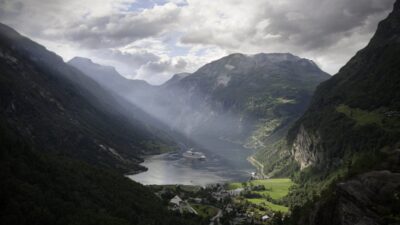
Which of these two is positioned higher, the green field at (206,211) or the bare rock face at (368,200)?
the bare rock face at (368,200)

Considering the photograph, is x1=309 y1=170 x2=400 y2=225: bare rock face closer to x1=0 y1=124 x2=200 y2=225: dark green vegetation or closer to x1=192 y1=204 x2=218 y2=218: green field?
x1=0 y1=124 x2=200 y2=225: dark green vegetation

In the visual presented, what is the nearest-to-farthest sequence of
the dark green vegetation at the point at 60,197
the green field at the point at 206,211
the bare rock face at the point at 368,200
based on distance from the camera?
the bare rock face at the point at 368,200 < the dark green vegetation at the point at 60,197 < the green field at the point at 206,211

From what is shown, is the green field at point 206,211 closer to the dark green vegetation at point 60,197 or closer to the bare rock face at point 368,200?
the dark green vegetation at point 60,197

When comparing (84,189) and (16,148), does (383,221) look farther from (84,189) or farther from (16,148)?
(16,148)

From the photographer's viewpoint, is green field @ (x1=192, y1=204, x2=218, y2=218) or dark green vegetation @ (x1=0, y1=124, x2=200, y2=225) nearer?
dark green vegetation @ (x1=0, y1=124, x2=200, y2=225)

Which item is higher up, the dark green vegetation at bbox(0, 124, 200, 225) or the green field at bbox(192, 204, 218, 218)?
the dark green vegetation at bbox(0, 124, 200, 225)

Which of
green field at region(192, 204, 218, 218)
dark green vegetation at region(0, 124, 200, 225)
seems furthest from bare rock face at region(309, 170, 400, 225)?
green field at region(192, 204, 218, 218)

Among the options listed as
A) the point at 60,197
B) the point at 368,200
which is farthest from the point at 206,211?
the point at 368,200

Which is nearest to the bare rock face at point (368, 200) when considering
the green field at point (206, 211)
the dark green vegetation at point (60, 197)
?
the dark green vegetation at point (60, 197)

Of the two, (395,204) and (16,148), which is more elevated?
(16,148)

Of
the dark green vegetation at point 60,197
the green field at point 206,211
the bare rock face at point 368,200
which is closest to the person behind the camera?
the bare rock face at point 368,200

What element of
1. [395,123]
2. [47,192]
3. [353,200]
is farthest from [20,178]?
[395,123]
